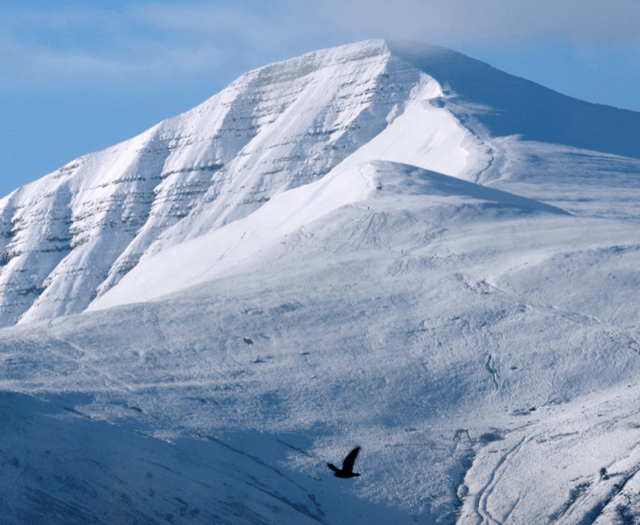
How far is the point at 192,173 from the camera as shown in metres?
74.0

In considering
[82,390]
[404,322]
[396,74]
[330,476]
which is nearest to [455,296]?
[404,322]

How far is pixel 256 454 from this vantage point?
599 inches

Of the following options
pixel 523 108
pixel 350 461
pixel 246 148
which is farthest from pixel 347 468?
pixel 246 148

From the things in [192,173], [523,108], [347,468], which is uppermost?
[523,108]

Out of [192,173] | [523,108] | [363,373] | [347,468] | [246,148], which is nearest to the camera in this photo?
[347,468]

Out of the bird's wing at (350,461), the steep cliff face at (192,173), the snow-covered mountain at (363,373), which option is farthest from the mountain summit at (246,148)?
the bird's wing at (350,461)

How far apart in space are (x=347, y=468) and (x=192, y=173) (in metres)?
61.3

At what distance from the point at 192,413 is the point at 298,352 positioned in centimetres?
350

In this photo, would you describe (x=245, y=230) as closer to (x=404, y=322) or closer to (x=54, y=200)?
(x=404, y=322)

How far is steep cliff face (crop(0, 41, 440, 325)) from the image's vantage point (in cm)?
6706

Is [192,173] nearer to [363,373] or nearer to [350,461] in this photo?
[363,373]

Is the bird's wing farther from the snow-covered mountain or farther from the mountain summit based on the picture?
the mountain summit

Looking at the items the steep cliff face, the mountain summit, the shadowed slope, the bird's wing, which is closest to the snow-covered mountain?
the bird's wing

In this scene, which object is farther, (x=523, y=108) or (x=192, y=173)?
(x=192, y=173)
